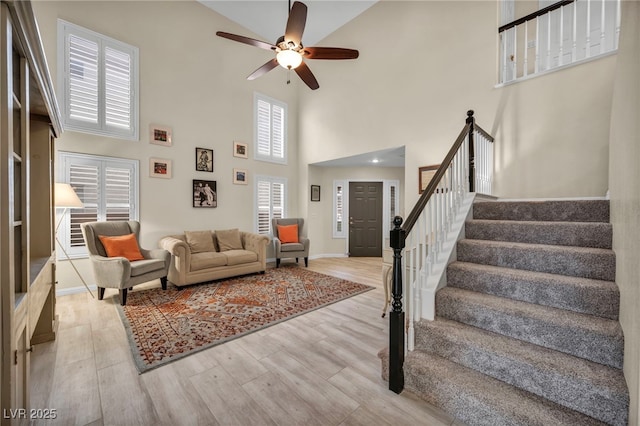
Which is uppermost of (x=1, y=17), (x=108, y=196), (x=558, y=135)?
(x=558, y=135)

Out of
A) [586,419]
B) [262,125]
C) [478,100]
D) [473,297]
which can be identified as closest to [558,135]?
[478,100]

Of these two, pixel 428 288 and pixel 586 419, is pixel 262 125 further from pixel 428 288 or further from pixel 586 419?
pixel 586 419

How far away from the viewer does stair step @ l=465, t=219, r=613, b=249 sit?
190cm

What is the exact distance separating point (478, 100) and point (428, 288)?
3370 millimetres

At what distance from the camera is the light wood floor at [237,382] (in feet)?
5.05

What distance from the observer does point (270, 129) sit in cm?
614

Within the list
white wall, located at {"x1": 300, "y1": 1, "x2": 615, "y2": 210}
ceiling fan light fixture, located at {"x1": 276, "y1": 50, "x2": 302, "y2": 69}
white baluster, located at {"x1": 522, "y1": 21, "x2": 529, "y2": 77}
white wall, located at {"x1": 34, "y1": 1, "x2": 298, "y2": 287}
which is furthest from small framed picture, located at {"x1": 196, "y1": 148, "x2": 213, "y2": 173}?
white baluster, located at {"x1": 522, "y1": 21, "x2": 529, "y2": 77}

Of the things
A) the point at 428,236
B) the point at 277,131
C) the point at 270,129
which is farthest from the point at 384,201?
the point at 428,236

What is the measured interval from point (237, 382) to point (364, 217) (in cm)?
571

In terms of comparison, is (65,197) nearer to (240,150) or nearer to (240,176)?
(240,176)

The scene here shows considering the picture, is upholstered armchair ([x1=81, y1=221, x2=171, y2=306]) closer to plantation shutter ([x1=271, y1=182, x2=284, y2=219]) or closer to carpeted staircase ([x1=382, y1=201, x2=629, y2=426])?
plantation shutter ([x1=271, y1=182, x2=284, y2=219])

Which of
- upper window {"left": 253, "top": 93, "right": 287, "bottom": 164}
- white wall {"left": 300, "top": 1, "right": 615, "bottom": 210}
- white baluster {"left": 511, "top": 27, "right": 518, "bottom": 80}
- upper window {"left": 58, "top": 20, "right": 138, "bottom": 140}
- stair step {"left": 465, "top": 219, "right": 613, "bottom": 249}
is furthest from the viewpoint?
upper window {"left": 253, "top": 93, "right": 287, "bottom": 164}

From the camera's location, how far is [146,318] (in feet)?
9.39

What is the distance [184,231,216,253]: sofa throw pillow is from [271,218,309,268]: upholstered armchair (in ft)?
4.40
